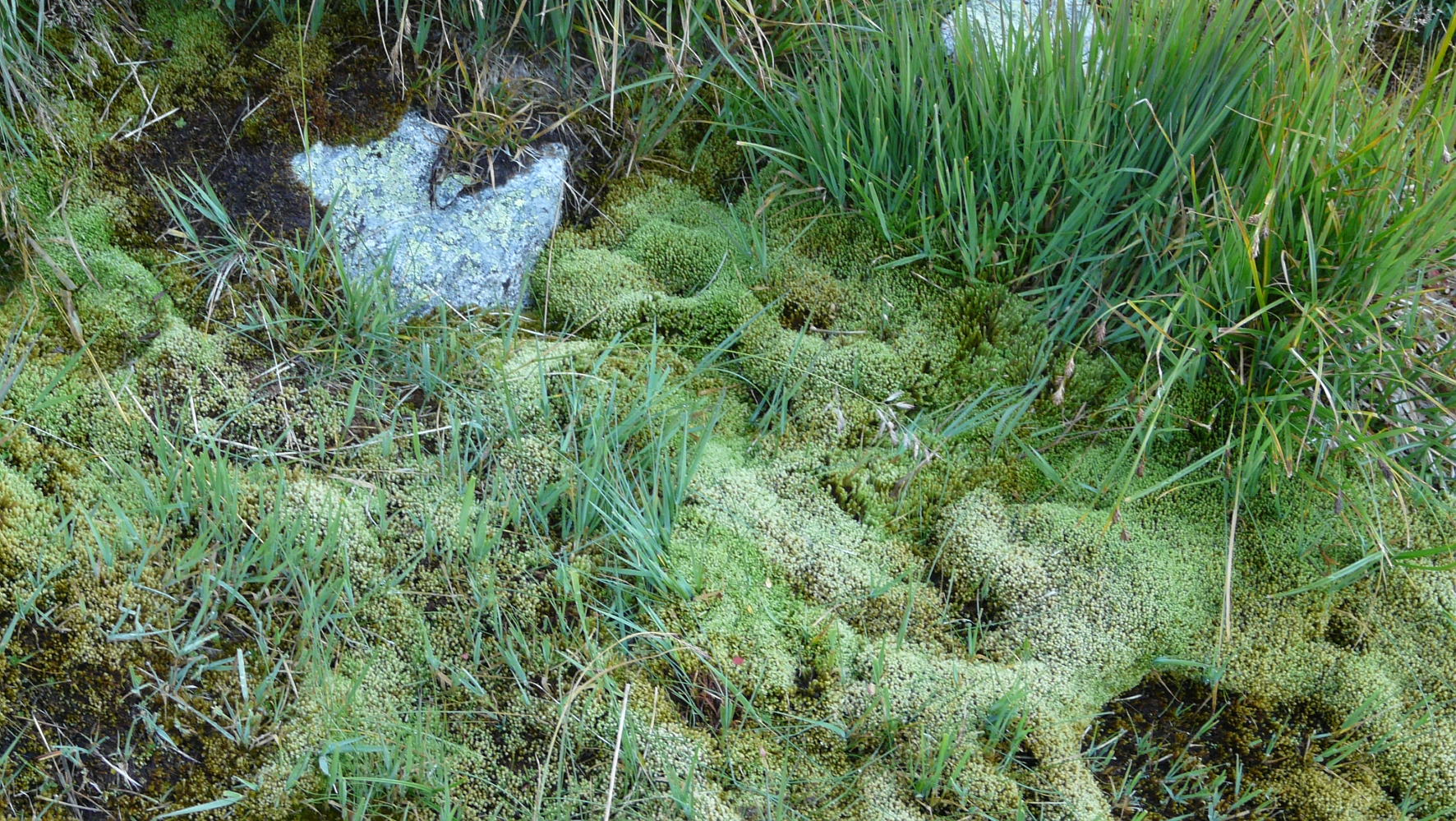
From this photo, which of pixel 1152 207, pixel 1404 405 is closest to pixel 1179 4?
pixel 1152 207

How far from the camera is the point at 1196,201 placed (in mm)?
2248

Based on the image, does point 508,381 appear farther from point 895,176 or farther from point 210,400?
point 895,176

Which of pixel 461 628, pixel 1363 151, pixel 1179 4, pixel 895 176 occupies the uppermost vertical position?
pixel 1179 4

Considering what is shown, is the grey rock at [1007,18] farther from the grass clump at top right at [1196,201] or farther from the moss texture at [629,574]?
the moss texture at [629,574]

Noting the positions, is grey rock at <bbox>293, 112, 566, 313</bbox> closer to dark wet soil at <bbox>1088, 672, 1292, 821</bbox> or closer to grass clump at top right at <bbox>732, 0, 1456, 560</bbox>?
grass clump at top right at <bbox>732, 0, 1456, 560</bbox>

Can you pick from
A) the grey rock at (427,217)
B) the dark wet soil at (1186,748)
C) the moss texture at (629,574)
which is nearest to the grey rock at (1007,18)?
the moss texture at (629,574)

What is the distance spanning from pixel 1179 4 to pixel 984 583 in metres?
1.52

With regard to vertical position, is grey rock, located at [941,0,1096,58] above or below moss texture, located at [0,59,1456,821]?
above

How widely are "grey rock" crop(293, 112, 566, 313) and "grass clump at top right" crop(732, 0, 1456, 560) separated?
26.7 inches

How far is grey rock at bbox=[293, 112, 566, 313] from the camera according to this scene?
255 cm

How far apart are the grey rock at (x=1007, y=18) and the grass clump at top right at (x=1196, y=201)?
4 centimetres

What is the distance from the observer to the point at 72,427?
7.05ft

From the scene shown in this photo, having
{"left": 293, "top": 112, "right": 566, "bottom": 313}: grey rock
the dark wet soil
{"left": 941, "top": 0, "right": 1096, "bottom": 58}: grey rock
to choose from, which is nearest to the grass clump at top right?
{"left": 941, "top": 0, "right": 1096, "bottom": 58}: grey rock

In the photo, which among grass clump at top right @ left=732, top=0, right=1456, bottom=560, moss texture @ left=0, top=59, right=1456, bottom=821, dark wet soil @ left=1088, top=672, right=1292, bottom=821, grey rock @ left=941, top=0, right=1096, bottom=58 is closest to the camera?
moss texture @ left=0, top=59, right=1456, bottom=821
